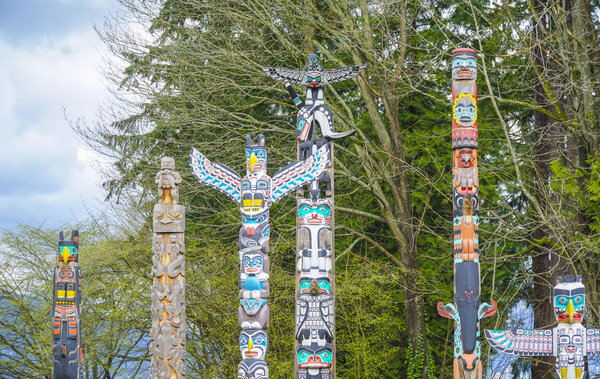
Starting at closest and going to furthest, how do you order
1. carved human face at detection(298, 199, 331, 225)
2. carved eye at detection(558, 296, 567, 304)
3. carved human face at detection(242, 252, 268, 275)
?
carved eye at detection(558, 296, 567, 304)
carved human face at detection(242, 252, 268, 275)
carved human face at detection(298, 199, 331, 225)

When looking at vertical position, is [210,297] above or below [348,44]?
below

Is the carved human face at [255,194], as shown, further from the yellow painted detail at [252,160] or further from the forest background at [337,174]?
the forest background at [337,174]

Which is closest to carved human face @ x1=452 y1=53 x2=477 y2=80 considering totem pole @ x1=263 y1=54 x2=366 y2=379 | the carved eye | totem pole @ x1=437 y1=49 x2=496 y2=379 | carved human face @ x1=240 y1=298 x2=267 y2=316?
totem pole @ x1=437 y1=49 x2=496 y2=379

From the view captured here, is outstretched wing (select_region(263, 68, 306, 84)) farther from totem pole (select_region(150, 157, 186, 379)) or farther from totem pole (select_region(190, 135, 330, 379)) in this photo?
totem pole (select_region(150, 157, 186, 379))

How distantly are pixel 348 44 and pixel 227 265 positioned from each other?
489cm

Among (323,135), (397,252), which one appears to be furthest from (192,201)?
(323,135)

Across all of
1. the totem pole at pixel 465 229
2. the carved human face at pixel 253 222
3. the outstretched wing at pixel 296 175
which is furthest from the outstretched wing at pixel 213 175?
the totem pole at pixel 465 229

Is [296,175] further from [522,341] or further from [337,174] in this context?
[337,174]

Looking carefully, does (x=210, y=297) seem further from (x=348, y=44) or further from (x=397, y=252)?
(x=348, y=44)

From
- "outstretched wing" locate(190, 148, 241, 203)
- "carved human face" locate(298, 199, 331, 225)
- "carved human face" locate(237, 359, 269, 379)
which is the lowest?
"carved human face" locate(237, 359, 269, 379)

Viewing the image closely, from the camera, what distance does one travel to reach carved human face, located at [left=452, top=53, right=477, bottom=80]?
883cm

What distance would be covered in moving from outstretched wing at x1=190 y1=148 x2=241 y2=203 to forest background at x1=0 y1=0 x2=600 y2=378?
16.9 ft

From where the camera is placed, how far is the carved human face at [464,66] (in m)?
8.83

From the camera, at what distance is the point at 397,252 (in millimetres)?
16656
